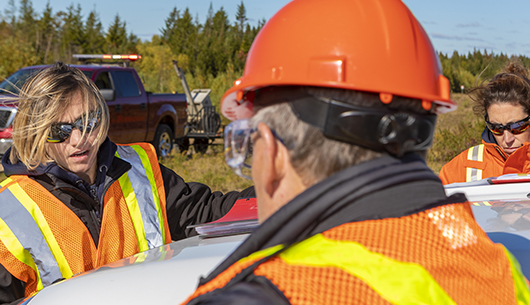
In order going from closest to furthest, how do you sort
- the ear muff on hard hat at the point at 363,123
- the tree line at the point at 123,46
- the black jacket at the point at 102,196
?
the ear muff on hard hat at the point at 363,123 < the black jacket at the point at 102,196 < the tree line at the point at 123,46

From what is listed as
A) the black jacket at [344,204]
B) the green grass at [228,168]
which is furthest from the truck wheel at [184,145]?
the black jacket at [344,204]

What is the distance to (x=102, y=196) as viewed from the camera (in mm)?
2191

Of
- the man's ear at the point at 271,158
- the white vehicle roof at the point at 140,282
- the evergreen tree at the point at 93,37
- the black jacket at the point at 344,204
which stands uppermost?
the evergreen tree at the point at 93,37

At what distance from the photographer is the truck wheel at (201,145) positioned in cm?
1202

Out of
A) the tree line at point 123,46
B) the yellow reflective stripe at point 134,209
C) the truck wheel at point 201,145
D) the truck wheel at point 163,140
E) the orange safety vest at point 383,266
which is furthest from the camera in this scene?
the tree line at point 123,46

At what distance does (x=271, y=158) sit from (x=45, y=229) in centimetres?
134

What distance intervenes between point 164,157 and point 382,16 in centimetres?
924

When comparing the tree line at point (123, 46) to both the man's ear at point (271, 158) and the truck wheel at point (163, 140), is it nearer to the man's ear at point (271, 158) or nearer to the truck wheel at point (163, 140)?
the truck wheel at point (163, 140)

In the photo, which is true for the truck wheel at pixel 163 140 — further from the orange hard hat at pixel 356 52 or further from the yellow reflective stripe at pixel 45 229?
the orange hard hat at pixel 356 52

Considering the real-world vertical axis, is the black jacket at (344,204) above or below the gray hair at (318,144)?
below

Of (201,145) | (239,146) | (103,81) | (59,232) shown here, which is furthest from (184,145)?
(239,146)

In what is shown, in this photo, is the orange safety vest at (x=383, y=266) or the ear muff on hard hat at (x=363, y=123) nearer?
the orange safety vest at (x=383, y=266)

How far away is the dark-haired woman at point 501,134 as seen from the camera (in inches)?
120

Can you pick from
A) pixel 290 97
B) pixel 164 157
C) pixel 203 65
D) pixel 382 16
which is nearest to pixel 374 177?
pixel 290 97
